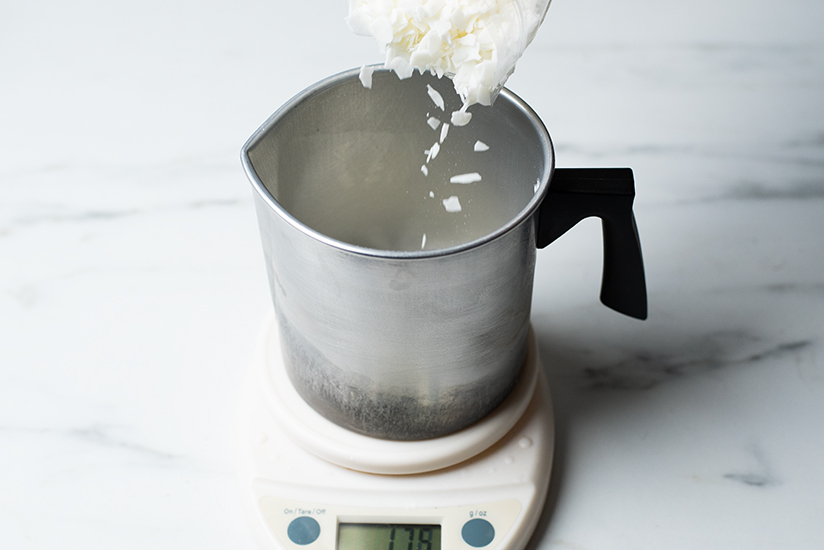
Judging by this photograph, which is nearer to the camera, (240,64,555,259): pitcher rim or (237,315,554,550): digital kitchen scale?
(240,64,555,259): pitcher rim

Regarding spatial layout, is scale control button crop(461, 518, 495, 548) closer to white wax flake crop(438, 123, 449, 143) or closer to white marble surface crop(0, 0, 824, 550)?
white marble surface crop(0, 0, 824, 550)

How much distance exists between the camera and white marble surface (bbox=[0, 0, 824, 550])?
0.70 meters

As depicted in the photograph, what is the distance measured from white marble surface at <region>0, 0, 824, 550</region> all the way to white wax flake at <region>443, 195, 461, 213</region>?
136 millimetres

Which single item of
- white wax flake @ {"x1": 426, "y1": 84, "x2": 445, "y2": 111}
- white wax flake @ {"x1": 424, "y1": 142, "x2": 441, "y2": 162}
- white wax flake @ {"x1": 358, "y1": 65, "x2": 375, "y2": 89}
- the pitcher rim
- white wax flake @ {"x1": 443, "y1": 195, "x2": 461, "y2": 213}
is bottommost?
white wax flake @ {"x1": 443, "y1": 195, "x2": 461, "y2": 213}

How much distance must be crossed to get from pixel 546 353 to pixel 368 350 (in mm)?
262

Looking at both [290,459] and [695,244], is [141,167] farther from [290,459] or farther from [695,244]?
[695,244]

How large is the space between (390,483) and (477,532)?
81 millimetres

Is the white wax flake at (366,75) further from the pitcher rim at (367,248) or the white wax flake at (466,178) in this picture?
the white wax flake at (466,178)

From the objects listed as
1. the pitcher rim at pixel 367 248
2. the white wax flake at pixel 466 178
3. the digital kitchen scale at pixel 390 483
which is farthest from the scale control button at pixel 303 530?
the white wax flake at pixel 466 178

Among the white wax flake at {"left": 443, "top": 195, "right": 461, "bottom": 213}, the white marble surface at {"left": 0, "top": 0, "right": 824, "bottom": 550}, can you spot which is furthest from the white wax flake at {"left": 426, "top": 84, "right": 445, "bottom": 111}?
the white marble surface at {"left": 0, "top": 0, "right": 824, "bottom": 550}

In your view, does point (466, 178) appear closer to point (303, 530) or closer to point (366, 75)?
point (366, 75)

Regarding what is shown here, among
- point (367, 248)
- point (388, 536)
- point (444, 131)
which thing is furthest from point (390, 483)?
point (444, 131)

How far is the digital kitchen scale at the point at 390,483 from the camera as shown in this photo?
25.6 inches

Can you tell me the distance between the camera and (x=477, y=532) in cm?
65
